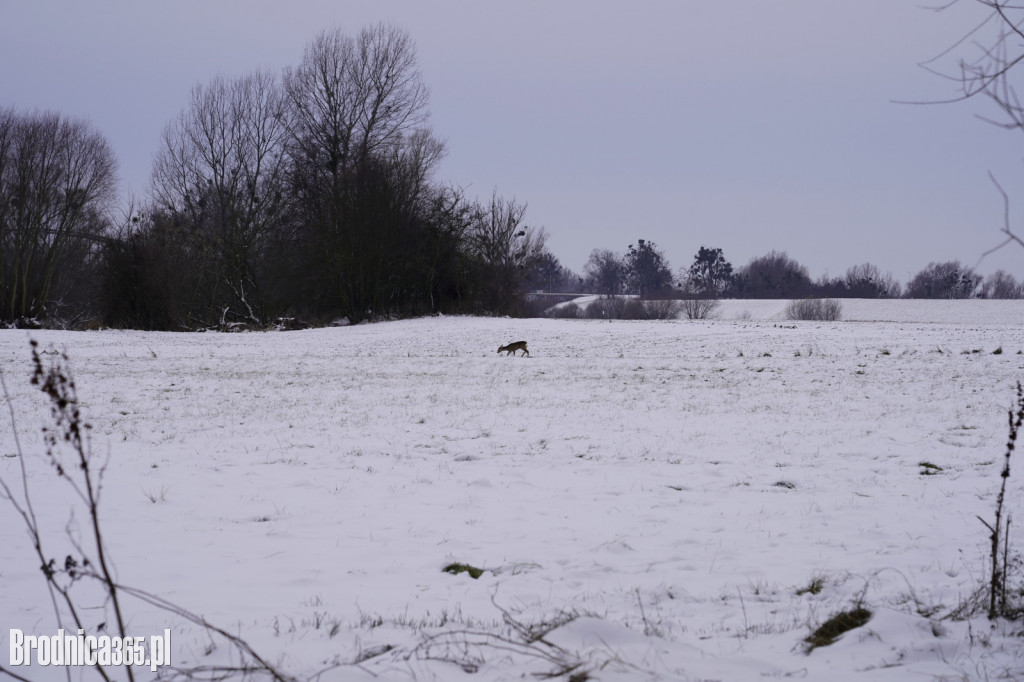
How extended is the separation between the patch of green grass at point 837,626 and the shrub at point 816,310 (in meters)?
57.9

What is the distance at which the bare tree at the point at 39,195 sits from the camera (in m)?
35.8

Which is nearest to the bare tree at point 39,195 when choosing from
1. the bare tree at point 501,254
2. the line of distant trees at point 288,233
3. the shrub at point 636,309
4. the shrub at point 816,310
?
the line of distant trees at point 288,233

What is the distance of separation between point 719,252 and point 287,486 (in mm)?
121629

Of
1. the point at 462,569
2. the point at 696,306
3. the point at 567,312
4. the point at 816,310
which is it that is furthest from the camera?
the point at 567,312

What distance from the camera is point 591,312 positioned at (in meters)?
72.2

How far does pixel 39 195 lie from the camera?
36562 millimetres

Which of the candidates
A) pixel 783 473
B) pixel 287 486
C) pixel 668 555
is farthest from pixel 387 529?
pixel 783 473

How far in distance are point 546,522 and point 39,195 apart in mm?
39990

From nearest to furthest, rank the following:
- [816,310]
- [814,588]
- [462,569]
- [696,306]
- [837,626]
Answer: [837,626] → [814,588] → [462,569] → [816,310] → [696,306]

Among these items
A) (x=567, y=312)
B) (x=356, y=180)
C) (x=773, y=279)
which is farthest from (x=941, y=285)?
(x=356, y=180)

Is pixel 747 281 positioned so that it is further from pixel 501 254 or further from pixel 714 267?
pixel 501 254

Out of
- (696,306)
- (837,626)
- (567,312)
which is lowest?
(837,626)

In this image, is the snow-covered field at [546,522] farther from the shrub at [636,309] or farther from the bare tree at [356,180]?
the shrub at [636,309]

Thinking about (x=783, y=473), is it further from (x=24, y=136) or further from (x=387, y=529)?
(x=24, y=136)
